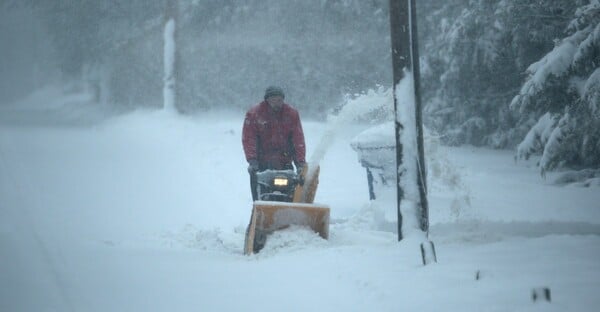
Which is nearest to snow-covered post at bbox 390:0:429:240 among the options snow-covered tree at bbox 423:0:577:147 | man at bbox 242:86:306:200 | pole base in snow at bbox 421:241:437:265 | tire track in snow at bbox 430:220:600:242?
pole base in snow at bbox 421:241:437:265

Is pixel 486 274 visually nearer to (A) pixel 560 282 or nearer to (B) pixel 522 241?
(A) pixel 560 282

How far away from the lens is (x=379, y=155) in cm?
834

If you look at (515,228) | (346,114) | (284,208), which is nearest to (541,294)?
(284,208)

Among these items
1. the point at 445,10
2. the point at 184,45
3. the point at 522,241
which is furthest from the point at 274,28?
the point at 522,241

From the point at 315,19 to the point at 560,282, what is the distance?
2229cm

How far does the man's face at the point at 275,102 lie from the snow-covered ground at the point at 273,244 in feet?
3.30

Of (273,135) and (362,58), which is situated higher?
(362,58)

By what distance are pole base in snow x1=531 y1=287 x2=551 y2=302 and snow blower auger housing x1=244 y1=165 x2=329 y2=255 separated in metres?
2.61

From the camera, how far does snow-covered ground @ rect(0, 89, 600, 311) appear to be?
3.96 meters

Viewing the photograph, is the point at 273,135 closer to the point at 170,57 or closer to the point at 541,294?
the point at 541,294

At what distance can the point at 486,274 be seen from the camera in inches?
156

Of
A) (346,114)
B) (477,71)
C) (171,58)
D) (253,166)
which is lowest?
(253,166)

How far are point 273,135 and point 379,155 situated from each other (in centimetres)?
222

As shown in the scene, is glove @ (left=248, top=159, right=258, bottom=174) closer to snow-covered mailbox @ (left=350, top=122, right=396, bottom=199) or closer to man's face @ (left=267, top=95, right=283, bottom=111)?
man's face @ (left=267, top=95, right=283, bottom=111)
